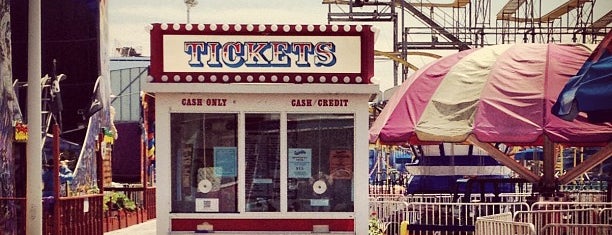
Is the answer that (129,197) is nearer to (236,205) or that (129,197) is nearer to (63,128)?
(63,128)

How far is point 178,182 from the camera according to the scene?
11.0 metres

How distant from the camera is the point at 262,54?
10.9 meters

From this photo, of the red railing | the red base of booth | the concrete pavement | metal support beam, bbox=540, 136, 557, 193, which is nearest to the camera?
the red base of booth

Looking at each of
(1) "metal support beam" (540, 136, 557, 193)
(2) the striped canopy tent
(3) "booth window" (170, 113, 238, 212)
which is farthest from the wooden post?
(1) "metal support beam" (540, 136, 557, 193)

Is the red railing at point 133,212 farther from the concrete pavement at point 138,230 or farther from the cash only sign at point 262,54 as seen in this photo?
the cash only sign at point 262,54

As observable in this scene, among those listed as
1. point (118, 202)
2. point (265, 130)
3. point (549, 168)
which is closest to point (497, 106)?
point (549, 168)

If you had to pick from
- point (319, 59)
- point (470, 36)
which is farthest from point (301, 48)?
point (470, 36)

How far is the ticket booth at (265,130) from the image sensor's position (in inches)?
429

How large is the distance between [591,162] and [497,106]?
177 centimetres

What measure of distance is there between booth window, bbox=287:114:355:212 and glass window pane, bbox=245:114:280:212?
15cm

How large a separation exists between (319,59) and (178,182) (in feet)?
6.99

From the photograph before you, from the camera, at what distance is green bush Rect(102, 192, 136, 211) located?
2407 cm

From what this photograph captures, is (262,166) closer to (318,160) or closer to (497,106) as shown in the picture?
(318,160)

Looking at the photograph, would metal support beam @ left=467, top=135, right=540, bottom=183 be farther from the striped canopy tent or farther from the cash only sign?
the cash only sign
